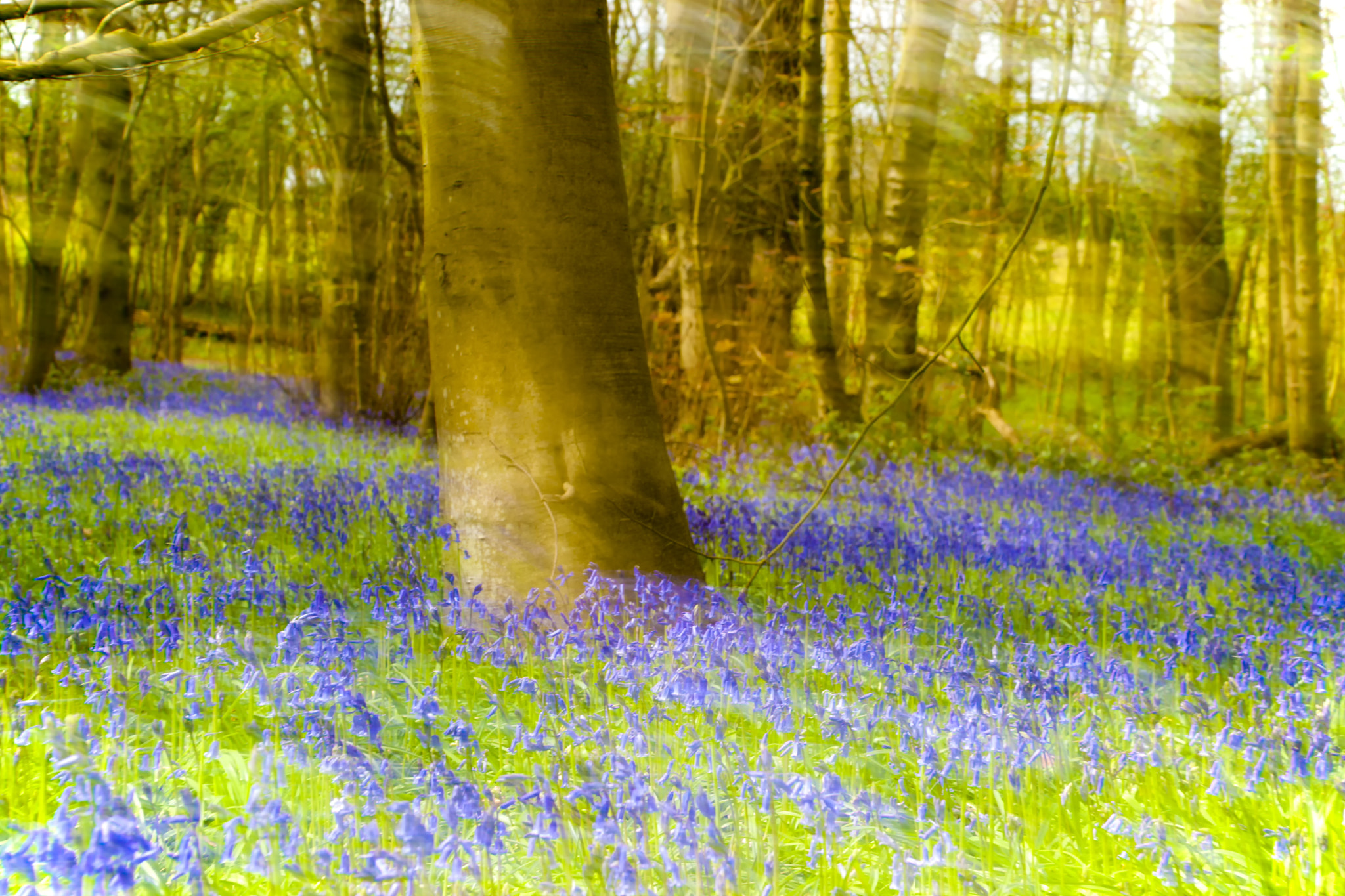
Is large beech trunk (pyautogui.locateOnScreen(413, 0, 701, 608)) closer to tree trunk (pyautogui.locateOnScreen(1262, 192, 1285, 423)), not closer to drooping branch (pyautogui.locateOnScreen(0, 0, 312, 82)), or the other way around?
drooping branch (pyautogui.locateOnScreen(0, 0, 312, 82))

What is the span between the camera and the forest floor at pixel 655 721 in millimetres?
1796

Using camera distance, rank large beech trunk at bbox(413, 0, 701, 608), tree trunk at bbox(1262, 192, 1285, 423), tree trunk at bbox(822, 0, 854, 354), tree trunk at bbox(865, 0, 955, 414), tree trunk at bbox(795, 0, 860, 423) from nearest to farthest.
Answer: large beech trunk at bbox(413, 0, 701, 608) < tree trunk at bbox(795, 0, 860, 423) < tree trunk at bbox(822, 0, 854, 354) < tree trunk at bbox(865, 0, 955, 414) < tree trunk at bbox(1262, 192, 1285, 423)

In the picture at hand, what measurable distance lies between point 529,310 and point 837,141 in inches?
276

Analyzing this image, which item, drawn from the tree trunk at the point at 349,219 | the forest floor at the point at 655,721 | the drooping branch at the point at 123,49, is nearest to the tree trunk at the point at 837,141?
the tree trunk at the point at 349,219

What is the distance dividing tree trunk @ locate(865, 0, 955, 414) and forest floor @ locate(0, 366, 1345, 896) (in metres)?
5.64

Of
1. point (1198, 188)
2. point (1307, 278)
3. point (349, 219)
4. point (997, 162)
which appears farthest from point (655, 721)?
point (1198, 188)

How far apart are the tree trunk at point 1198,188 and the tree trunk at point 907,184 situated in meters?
4.78

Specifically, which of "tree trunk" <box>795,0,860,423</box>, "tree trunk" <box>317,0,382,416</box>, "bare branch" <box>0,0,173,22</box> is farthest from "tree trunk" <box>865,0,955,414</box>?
"bare branch" <box>0,0,173,22</box>

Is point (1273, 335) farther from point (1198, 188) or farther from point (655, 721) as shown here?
point (655, 721)

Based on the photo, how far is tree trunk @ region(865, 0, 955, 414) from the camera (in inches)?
404

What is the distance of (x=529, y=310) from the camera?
11.6 feet

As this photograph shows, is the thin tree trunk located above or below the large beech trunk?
above

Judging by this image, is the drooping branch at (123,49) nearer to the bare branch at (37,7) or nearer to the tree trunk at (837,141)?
the bare branch at (37,7)

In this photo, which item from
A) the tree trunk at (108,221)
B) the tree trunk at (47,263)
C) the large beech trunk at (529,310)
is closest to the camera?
the large beech trunk at (529,310)
